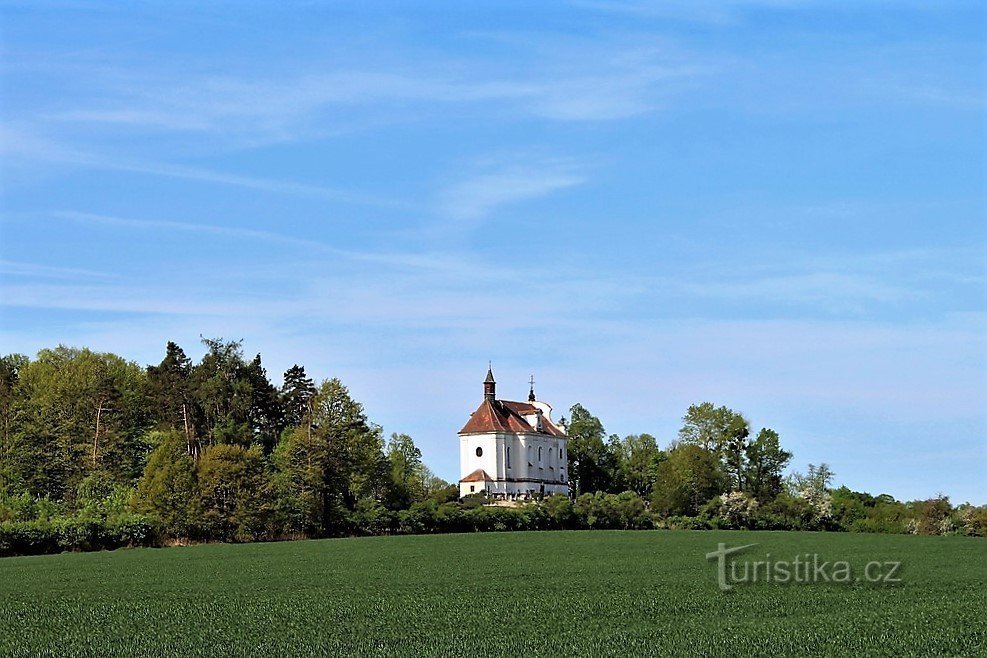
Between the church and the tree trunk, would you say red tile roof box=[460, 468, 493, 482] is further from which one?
the tree trunk

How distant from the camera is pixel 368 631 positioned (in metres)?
29.6

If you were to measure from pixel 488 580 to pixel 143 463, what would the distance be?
62.0 m

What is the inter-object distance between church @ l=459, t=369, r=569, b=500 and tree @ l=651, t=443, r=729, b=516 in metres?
25.7

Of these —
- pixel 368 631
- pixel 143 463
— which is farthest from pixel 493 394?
pixel 368 631

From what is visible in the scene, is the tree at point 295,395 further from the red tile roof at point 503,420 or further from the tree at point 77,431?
the red tile roof at point 503,420

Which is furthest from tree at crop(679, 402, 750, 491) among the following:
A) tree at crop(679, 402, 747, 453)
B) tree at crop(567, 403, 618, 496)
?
tree at crop(567, 403, 618, 496)

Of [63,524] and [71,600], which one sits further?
[63,524]

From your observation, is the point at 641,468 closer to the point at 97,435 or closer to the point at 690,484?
the point at 690,484

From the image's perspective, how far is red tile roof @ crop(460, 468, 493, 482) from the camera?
479 ft

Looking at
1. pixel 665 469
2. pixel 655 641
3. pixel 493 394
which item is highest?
pixel 493 394

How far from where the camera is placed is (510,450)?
14862cm

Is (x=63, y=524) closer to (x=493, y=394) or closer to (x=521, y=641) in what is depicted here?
(x=521, y=641)

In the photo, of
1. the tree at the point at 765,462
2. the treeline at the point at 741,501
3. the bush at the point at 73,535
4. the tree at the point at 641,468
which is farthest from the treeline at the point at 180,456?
the tree at the point at 641,468

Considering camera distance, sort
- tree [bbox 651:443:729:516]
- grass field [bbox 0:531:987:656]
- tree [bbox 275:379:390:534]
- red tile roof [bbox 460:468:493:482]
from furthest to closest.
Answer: red tile roof [bbox 460:468:493:482], tree [bbox 651:443:729:516], tree [bbox 275:379:390:534], grass field [bbox 0:531:987:656]
